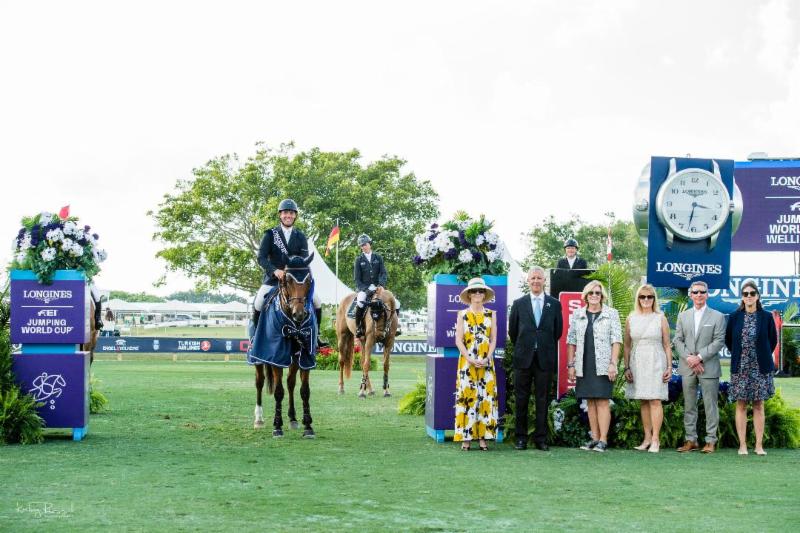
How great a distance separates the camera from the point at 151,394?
52.2 feet

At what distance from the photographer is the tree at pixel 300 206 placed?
4228cm

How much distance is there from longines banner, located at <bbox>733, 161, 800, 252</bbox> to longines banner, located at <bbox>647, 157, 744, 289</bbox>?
1434 cm

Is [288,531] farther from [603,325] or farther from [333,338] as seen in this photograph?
[333,338]

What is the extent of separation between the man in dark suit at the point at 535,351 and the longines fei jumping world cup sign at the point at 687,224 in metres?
1.79

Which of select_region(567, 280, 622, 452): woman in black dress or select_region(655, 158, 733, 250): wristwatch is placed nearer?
select_region(567, 280, 622, 452): woman in black dress

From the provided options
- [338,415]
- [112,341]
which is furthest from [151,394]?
[112,341]

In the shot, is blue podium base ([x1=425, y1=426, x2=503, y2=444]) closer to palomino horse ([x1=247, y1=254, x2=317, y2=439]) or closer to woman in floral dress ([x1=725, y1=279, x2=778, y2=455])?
palomino horse ([x1=247, y1=254, x2=317, y2=439])

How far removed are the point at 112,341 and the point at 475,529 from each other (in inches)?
1225

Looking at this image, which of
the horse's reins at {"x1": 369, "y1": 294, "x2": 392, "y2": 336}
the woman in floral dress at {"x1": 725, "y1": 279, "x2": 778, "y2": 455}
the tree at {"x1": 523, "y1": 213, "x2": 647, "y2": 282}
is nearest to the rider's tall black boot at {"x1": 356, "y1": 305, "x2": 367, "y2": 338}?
the horse's reins at {"x1": 369, "y1": 294, "x2": 392, "y2": 336}

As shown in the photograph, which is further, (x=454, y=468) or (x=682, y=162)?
(x=682, y=162)

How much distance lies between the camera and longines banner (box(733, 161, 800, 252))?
79.9 feet

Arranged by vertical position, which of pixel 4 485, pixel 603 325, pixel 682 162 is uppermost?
pixel 682 162

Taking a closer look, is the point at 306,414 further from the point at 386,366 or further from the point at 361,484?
the point at 386,366

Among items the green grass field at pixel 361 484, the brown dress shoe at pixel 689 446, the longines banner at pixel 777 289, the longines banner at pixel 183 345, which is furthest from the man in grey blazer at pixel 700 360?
the longines banner at pixel 183 345
